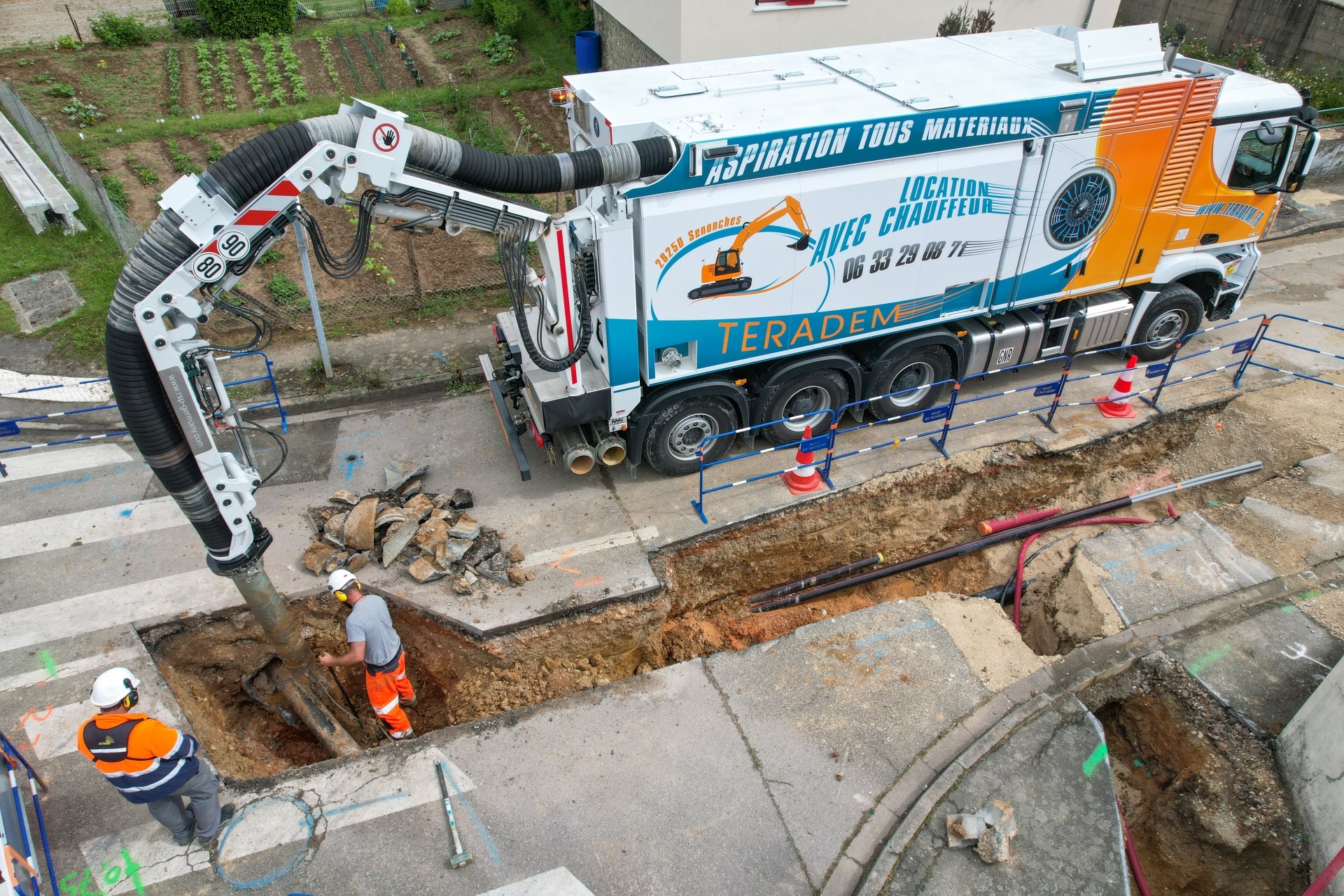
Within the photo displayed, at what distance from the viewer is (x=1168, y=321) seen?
425 inches

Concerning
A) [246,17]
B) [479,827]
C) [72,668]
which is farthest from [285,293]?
[246,17]

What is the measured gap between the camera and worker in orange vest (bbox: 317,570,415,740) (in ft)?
21.5

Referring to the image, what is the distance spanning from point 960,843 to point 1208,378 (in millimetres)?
8225

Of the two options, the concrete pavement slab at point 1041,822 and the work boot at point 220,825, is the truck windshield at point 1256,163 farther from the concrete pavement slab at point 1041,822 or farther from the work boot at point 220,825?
the work boot at point 220,825

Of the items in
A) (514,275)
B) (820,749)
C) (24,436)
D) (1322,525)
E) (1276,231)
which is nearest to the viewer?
(820,749)

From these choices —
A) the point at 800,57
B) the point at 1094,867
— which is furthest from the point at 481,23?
the point at 1094,867

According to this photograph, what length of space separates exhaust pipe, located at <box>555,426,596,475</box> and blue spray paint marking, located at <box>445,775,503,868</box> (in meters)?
3.37

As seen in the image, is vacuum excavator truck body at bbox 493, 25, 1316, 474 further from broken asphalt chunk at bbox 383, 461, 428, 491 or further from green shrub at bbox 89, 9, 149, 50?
green shrub at bbox 89, 9, 149, 50

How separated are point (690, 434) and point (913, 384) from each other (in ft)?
10.1

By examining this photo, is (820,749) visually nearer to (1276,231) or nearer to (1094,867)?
(1094,867)

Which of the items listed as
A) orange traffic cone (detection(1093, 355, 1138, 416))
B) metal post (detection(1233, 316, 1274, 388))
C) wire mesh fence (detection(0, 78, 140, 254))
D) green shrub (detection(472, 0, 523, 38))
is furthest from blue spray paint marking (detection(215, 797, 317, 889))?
green shrub (detection(472, 0, 523, 38))

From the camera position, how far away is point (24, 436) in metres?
9.91

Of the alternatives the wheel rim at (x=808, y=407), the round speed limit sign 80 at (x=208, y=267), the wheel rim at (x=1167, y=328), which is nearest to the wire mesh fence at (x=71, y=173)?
the round speed limit sign 80 at (x=208, y=267)

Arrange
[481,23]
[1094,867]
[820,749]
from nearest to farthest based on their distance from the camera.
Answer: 1. [1094,867]
2. [820,749]
3. [481,23]
